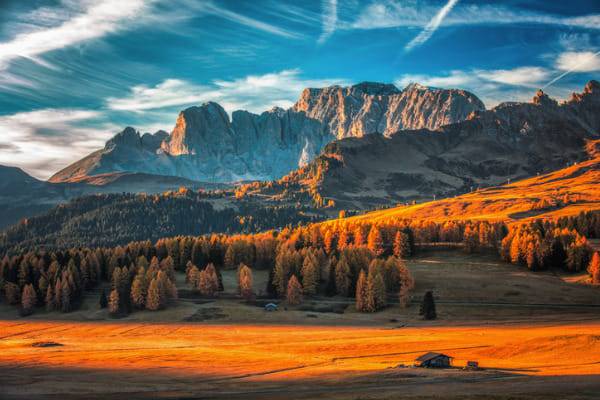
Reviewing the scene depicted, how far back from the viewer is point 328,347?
294 ft

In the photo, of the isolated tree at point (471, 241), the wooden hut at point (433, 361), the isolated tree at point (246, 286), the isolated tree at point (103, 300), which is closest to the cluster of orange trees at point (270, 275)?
the isolated tree at point (246, 286)

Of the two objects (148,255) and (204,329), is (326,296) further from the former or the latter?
(148,255)

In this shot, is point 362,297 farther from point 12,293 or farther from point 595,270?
point 12,293

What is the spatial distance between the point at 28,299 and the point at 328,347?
103 metres

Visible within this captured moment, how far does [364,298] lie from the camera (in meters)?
Answer: 139

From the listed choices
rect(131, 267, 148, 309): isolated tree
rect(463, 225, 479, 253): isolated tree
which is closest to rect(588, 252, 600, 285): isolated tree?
rect(463, 225, 479, 253): isolated tree

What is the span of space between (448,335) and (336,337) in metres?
20.8

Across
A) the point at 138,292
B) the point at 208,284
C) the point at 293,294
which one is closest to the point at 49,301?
the point at 138,292

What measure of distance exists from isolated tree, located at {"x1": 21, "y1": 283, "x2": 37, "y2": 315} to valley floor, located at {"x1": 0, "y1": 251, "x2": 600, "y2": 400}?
17.9 feet

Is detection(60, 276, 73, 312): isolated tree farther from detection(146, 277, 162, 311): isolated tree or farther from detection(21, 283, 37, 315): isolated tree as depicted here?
detection(146, 277, 162, 311): isolated tree

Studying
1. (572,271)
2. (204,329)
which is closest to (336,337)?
(204,329)

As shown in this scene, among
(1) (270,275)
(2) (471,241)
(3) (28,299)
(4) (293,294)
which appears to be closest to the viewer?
(4) (293,294)

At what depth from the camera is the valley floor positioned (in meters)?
58.9

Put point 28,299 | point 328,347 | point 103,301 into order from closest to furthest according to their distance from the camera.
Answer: point 328,347 < point 28,299 < point 103,301
